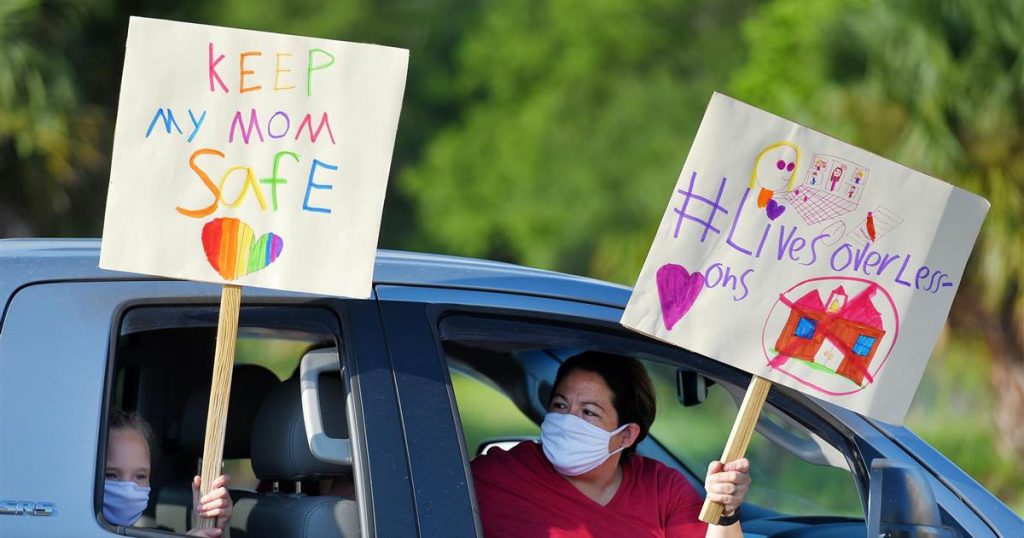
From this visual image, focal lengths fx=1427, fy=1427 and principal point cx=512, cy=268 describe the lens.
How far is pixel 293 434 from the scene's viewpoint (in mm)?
3117

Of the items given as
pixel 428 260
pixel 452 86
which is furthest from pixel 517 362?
pixel 452 86

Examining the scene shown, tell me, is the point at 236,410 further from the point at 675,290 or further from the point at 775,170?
the point at 775,170

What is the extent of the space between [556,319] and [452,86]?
37.6 m

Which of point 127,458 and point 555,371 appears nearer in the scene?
point 127,458

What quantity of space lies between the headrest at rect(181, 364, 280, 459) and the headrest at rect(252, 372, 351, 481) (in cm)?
50

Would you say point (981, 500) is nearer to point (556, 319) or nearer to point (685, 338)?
point (685, 338)

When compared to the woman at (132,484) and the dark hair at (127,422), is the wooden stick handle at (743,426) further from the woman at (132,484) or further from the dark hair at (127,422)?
the dark hair at (127,422)

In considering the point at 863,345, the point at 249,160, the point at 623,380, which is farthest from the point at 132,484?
the point at 863,345

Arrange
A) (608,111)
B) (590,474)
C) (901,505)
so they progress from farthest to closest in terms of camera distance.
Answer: (608,111) < (590,474) < (901,505)

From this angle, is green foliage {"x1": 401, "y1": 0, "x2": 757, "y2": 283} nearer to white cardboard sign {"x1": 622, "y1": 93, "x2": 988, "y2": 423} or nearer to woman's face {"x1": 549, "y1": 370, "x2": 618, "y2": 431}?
woman's face {"x1": 549, "y1": 370, "x2": 618, "y2": 431}

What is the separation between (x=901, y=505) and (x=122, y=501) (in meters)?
1.59

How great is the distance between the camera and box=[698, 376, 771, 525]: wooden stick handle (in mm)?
2914

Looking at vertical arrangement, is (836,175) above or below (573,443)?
above

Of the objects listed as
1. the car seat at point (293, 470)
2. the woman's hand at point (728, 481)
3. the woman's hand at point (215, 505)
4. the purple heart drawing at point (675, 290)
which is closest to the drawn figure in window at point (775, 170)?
the purple heart drawing at point (675, 290)
